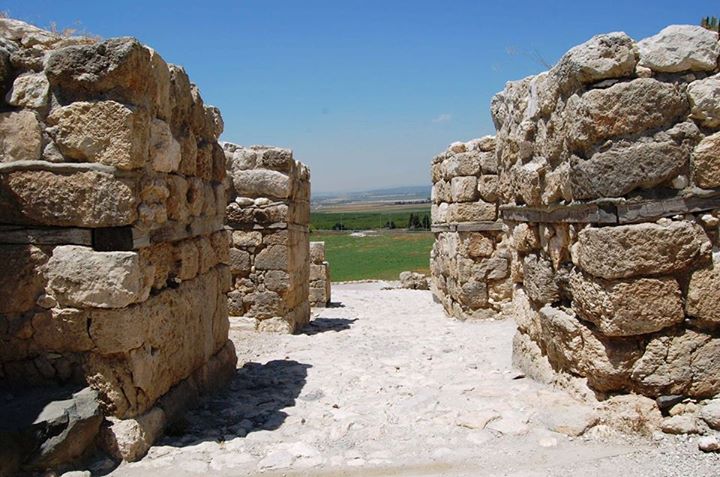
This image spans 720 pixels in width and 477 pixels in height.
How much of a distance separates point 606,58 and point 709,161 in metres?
0.95

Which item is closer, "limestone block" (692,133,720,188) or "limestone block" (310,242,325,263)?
"limestone block" (692,133,720,188)

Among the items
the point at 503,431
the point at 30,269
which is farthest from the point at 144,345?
the point at 503,431

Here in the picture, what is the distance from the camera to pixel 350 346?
7.78 meters

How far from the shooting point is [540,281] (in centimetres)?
536

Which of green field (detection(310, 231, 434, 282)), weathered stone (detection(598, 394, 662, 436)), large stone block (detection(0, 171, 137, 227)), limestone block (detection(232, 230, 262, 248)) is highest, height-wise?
large stone block (detection(0, 171, 137, 227))

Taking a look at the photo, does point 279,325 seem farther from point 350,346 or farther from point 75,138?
point 75,138

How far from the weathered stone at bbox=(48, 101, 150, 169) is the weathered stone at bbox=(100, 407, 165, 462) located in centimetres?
159

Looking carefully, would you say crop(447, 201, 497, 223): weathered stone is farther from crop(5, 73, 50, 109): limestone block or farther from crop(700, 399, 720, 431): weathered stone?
crop(5, 73, 50, 109): limestone block

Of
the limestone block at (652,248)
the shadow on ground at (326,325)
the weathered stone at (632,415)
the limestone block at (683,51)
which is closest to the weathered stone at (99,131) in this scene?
the limestone block at (652,248)

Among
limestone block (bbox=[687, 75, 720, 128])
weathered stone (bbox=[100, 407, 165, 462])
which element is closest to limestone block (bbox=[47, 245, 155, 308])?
weathered stone (bbox=[100, 407, 165, 462])

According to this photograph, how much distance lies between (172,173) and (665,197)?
11.4ft

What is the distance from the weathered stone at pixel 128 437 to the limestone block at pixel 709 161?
3.95 meters

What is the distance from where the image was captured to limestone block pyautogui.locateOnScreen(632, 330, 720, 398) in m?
4.05

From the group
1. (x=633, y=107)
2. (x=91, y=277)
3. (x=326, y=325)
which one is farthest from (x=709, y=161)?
(x=326, y=325)
